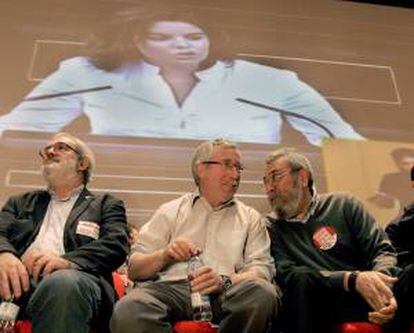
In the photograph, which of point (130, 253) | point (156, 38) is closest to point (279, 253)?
point (130, 253)

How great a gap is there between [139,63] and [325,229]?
179cm

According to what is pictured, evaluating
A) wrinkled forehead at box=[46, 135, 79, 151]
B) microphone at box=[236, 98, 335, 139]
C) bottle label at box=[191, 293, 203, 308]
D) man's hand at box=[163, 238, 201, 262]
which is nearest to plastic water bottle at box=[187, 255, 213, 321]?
bottle label at box=[191, 293, 203, 308]

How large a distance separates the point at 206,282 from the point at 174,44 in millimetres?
2138

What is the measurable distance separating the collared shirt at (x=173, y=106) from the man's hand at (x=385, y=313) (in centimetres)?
164

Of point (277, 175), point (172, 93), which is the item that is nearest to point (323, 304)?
point (277, 175)

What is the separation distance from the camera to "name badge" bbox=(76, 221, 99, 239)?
2.24 m

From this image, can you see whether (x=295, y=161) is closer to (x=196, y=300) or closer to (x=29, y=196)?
(x=196, y=300)

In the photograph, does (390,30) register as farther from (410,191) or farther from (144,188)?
(144,188)

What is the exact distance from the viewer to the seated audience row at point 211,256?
187cm

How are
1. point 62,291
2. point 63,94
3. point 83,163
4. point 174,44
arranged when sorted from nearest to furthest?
point 62,291 < point 83,163 < point 63,94 < point 174,44

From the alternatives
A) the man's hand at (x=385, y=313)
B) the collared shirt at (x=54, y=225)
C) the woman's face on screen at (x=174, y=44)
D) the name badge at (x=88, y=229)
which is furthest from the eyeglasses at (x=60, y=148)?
the man's hand at (x=385, y=313)

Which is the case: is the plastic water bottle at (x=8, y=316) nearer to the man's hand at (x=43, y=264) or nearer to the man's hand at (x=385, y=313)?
the man's hand at (x=43, y=264)

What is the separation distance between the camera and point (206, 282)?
1.97m

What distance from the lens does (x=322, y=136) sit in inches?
A: 138
